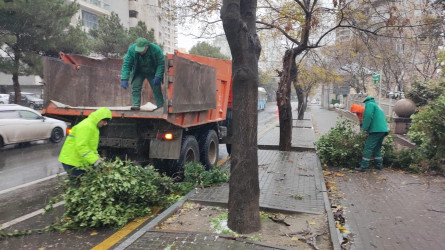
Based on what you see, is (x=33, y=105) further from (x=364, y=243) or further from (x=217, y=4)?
(x=364, y=243)

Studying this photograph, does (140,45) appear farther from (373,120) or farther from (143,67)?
(373,120)

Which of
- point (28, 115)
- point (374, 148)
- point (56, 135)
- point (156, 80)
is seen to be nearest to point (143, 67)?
point (156, 80)

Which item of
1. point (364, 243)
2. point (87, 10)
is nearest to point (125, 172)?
point (364, 243)

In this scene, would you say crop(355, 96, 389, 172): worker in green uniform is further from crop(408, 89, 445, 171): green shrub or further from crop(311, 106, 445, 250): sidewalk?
crop(408, 89, 445, 171): green shrub

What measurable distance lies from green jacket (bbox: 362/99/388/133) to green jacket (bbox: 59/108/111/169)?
537 cm

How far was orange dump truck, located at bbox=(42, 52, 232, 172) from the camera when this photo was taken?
5.52 m

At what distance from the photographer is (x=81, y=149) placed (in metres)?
4.50

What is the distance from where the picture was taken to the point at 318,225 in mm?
4145

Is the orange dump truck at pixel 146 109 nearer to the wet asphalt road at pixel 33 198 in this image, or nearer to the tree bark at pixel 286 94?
the wet asphalt road at pixel 33 198

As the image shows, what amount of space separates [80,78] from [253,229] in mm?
4640

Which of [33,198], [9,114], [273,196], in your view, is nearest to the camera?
[273,196]

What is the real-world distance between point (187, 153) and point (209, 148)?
1.12 metres

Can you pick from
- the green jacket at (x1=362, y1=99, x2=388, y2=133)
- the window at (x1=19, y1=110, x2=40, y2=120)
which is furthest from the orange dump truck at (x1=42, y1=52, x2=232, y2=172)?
the window at (x1=19, y1=110, x2=40, y2=120)

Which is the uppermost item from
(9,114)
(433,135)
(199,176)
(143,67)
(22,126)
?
(143,67)
